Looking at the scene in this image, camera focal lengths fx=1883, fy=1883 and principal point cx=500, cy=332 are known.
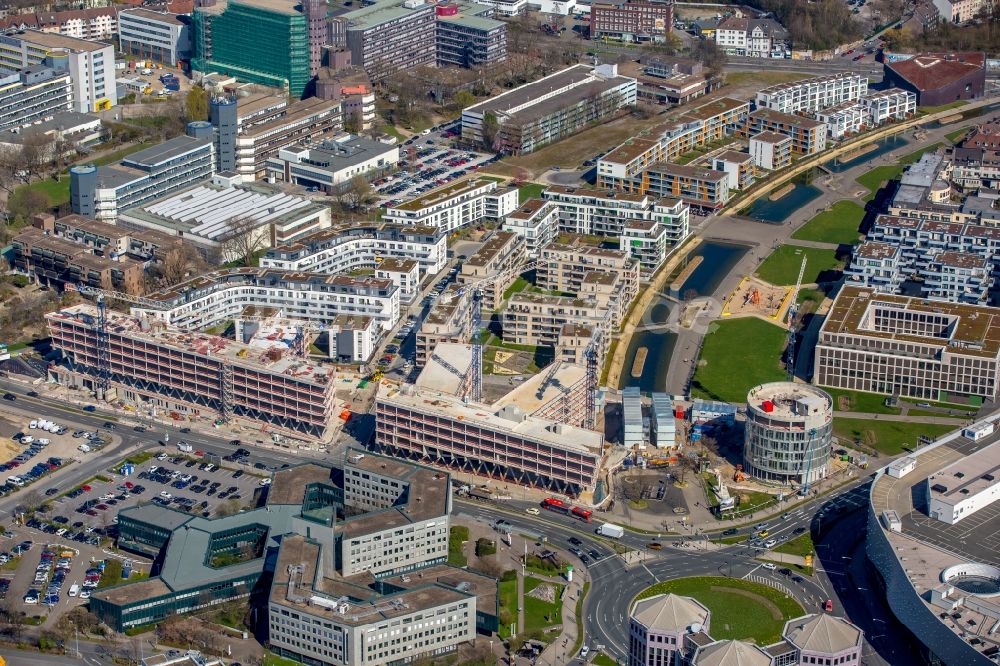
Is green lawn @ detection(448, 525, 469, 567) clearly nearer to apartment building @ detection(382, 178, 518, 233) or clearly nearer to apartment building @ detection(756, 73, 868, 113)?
apartment building @ detection(382, 178, 518, 233)

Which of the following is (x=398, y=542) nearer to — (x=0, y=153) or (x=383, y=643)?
(x=383, y=643)

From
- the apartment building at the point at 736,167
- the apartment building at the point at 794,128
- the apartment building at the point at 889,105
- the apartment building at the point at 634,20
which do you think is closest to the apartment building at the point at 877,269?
the apartment building at the point at 736,167

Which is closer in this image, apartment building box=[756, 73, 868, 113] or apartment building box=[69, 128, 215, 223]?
apartment building box=[69, 128, 215, 223]

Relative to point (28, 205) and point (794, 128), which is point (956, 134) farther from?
point (28, 205)

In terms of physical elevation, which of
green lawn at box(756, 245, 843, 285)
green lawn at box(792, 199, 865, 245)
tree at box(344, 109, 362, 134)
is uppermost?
tree at box(344, 109, 362, 134)

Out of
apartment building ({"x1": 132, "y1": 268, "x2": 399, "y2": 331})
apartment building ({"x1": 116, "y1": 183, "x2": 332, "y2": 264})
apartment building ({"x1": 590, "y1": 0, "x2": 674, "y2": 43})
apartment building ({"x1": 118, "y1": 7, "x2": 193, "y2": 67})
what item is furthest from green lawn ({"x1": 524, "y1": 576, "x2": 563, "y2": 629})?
apartment building ({"x1": 590, "y1": 0, "x2": 674, "y2": 43})

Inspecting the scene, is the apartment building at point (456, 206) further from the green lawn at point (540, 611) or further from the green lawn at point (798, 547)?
the green lawn at point (540, 611)
